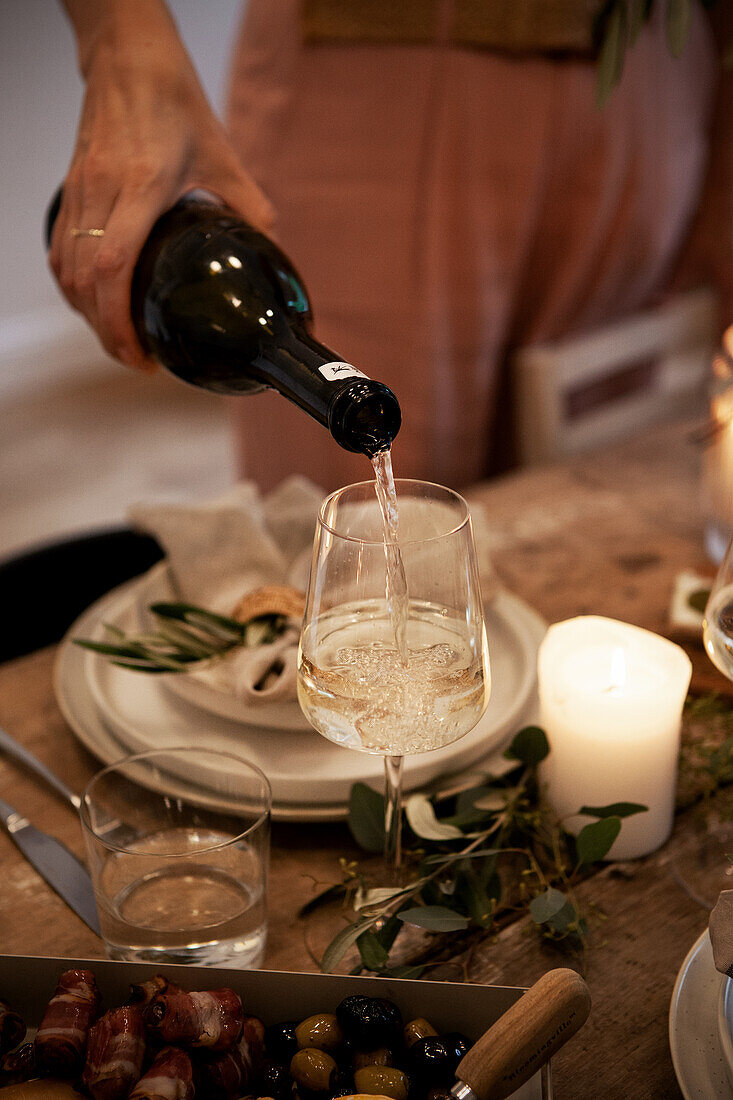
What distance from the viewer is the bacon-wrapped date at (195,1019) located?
50cm

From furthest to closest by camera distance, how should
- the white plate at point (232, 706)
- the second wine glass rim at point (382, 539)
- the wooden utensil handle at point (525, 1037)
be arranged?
the white plate at point (232, 706)
the second wine glass rim at point (382, 539)
the wooden utensil handle at point (525, 1037)

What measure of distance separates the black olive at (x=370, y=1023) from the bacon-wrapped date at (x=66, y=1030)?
4.9 inches

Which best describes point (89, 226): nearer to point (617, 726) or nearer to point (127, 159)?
point (127, 159)

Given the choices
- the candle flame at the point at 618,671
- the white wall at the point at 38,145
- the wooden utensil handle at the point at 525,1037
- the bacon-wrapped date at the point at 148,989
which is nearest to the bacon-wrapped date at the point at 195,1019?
the bacon-wrapped date at the point at 148,989

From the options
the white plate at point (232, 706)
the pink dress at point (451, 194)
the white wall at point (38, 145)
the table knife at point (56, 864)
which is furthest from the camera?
the white wall at point (38, 145)

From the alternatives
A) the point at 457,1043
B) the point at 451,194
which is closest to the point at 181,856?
the point at 457,1043

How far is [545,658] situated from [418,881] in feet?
0.60

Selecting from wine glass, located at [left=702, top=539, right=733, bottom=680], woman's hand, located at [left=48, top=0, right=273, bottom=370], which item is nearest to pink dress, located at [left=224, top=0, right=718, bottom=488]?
woman's hand, located at [left=48, top=0, right=273, bottom=370]

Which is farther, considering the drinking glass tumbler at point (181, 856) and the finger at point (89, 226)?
the finger at point (89, 226)

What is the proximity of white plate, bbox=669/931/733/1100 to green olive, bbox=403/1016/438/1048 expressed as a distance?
0.13m

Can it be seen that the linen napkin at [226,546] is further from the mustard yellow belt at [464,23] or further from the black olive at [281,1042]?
the mustard yellow belt at [464,23]

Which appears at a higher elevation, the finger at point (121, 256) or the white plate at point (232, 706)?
the finger at point (121, 256)

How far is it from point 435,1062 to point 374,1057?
A: 0.11 ft

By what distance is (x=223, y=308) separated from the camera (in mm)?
775
